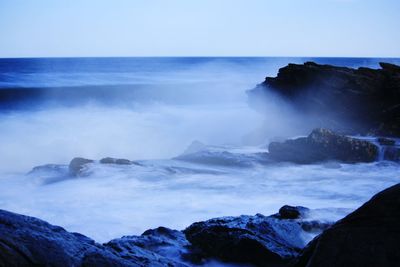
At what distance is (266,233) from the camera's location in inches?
191

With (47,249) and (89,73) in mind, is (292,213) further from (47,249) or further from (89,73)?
(89,73)

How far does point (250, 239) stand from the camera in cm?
455

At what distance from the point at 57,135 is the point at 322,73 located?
1128 centimetres

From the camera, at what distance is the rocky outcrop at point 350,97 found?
44.9 ft

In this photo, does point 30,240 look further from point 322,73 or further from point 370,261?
point 322,73

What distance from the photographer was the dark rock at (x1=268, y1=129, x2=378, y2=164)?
11.1 m

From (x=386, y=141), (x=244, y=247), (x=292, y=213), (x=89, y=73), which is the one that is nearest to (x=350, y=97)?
(x=386, y=141)

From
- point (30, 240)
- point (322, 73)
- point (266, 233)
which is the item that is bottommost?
point (266, 233)

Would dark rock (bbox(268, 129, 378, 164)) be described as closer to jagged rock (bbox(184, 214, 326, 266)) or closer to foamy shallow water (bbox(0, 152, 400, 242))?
foamy shallow water (bbox(0, 152, 400, 242))

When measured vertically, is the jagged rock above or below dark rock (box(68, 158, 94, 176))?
above

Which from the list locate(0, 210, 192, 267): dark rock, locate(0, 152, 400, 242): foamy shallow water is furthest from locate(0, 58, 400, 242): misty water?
locate(0, 210, 192, 267): dark rock

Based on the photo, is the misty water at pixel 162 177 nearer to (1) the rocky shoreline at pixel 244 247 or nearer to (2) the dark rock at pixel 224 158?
(2) the dark rock at pixel 224 158

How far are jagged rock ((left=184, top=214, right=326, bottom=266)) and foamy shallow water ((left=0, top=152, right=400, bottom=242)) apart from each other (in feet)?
4.36

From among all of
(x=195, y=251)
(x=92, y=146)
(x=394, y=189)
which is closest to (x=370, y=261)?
Answer: (x=394, y=189)
